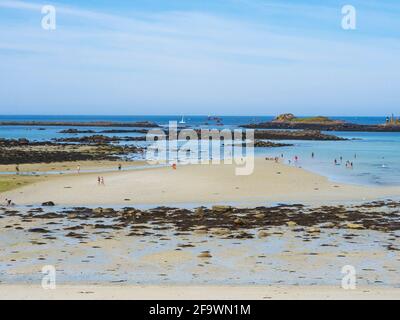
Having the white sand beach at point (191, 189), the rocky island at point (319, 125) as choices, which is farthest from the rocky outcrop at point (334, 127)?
the white sand beach at point (191, 189)

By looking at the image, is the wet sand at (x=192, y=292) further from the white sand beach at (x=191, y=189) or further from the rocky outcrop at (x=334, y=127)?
the rocky outcrop at (x=334, y=127)

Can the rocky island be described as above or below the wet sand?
above

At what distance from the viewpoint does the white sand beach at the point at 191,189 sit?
83.9 feet

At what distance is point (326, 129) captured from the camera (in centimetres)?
12575

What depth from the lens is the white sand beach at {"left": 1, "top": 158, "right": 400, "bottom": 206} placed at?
25.6 m

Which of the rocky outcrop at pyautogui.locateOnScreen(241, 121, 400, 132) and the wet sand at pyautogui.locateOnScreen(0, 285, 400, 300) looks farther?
the rocky outcrop at pyautogui.locateOnScreen(241, 121, 400, 132)

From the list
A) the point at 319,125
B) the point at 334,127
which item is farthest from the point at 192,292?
the point at 319,125

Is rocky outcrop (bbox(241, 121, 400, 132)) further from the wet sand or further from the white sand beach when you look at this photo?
the wet sand

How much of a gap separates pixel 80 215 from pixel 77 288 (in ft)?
31.5

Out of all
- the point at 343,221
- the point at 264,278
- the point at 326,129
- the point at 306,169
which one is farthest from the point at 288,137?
the point at 264,278

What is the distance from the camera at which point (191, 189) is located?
28.8 metres

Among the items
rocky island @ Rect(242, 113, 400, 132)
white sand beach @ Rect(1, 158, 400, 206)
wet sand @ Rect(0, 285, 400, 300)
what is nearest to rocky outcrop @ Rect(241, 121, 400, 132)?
rocky island @ Rect(242, 113, 400, 132)

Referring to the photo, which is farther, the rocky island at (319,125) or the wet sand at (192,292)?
the rocky island at (319,125)

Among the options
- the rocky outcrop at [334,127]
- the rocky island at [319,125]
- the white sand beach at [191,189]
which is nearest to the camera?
the white sand beach at [191,189]
